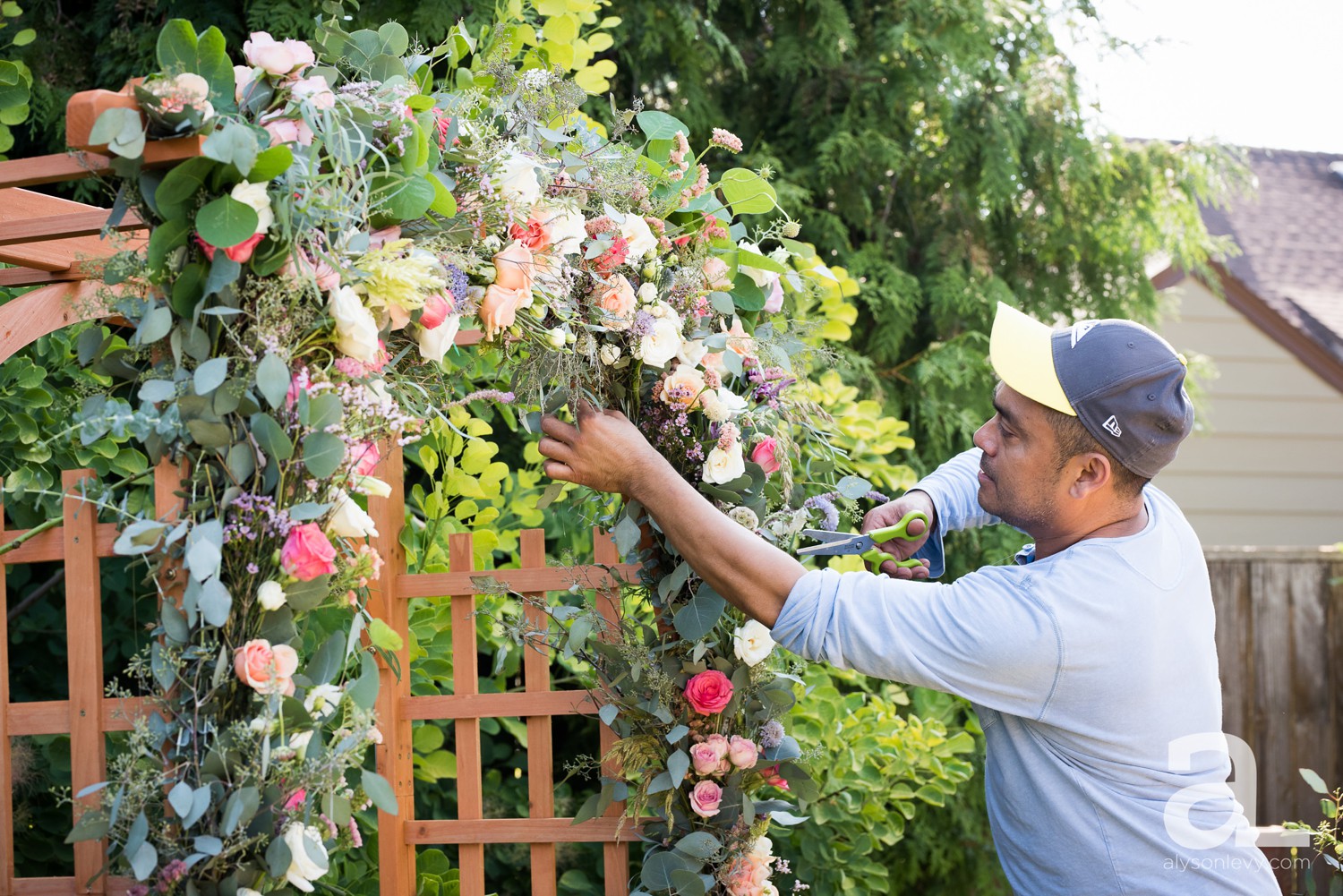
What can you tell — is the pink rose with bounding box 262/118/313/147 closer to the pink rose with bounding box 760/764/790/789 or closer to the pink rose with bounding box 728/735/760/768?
the pink rose with bounding box 728/735/760/768

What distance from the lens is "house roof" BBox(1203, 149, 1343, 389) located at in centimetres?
630

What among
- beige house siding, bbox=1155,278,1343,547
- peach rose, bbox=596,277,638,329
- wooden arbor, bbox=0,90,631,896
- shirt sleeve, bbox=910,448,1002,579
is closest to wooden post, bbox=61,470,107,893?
wooden arbor, bbox=0,90,631,896

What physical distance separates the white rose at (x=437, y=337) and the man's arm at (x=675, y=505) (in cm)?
31

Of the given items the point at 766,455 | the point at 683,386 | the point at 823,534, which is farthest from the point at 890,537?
the point at 683,386

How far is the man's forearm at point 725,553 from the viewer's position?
62.7 inches

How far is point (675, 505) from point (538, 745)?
2.38 ft

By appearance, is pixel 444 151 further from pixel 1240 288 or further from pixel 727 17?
pixel 1240 288

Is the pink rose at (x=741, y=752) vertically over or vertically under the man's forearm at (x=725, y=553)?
under

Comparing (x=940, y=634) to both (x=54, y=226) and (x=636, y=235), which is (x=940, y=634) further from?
(x=54, y=226)

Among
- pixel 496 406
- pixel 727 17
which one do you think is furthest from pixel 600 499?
pixel 727 17

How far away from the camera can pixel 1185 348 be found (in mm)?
6316

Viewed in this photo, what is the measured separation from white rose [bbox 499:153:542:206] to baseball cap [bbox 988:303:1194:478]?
81 centimetres

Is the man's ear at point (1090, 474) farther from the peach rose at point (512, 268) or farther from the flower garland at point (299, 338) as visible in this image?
the peach rose at point (512, 268)

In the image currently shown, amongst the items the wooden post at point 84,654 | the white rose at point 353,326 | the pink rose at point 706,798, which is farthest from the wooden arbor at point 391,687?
the white rose at point 353,326
